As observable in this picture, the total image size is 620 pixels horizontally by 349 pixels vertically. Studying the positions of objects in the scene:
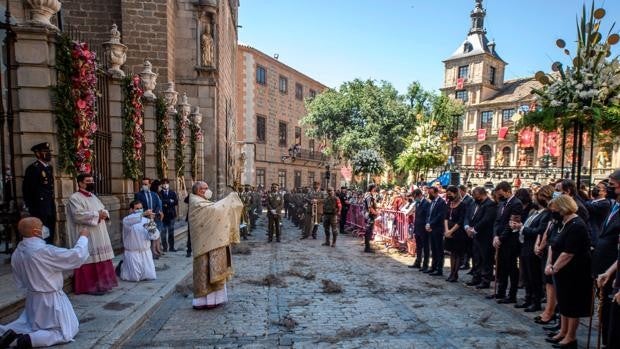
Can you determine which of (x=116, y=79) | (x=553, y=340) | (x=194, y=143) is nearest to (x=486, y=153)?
(x=194, y=143)

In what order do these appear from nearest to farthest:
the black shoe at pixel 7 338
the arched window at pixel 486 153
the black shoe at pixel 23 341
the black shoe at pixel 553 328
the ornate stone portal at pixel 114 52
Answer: the black shoe at pixel 7 338 → the black shoe at pixel 23 341 → the black shoe at pixel 553 328 → the ornate stone portal at pixel 114 52 → the arched window at pixel 486 153

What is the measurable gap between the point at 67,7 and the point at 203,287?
45.4ft

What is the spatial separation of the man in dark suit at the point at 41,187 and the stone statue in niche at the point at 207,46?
1141 centimetres

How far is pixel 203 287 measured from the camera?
5918 millimetres

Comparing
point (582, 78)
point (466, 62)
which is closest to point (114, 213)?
point (582, 78)

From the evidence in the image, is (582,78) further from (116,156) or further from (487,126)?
(487,126)

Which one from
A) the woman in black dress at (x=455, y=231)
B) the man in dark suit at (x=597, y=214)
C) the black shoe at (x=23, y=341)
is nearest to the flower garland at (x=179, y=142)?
the woman in black dress at (x=455, y=231)

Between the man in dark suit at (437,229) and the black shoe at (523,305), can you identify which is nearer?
the black shoe at (523,305)

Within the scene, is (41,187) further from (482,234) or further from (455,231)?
(482,234)

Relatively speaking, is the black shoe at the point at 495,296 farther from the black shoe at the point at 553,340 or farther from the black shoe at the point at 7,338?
the black shoe at the point at 7,338

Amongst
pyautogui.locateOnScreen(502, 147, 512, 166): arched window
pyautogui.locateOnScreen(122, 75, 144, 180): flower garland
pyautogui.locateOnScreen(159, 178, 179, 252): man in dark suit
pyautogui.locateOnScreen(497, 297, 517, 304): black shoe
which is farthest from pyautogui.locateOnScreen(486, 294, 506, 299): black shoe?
pyautogui.locateOnScreen(502, 147, 512, 166): arched window

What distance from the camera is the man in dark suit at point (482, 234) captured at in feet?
23.4

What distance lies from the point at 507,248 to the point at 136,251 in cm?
661

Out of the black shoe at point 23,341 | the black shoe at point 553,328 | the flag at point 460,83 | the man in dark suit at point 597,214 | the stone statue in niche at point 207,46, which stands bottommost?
the black shoe at point 553,328
